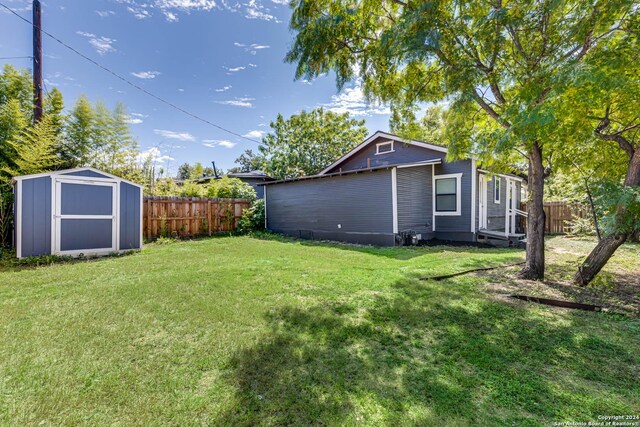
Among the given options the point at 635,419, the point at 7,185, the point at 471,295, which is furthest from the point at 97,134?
the point at 635,419

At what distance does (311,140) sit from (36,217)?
19.8 meters

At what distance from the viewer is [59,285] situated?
4.49 m

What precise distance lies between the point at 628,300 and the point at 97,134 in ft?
43.6

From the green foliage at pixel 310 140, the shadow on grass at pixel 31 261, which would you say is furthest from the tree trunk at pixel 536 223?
the green foliage at pixel 310 140

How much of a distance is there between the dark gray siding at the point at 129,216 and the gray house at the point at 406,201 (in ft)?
20.6

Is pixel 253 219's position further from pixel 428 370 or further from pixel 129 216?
pixel 428 370

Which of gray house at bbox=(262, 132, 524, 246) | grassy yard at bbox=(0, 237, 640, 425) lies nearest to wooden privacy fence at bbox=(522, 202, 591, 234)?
gray house at bbox=(262, 132, 524, 246)

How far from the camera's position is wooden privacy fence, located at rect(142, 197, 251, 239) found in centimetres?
1062

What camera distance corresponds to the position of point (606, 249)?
423cm

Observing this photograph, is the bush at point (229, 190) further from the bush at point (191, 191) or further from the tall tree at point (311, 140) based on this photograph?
the tall tree at point (311, 140)

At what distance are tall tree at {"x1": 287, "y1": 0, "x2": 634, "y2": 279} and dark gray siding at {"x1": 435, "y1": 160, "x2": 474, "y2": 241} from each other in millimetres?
4763

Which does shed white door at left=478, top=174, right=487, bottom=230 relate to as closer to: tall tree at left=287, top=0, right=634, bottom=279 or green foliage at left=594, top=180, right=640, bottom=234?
tall tree at left=287, top=0, right=634, bottom=279

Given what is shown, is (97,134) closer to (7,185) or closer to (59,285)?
(7,185)

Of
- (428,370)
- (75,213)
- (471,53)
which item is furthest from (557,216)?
(75,213)
